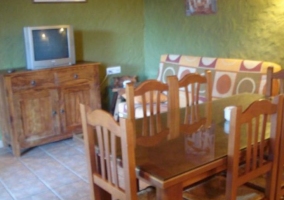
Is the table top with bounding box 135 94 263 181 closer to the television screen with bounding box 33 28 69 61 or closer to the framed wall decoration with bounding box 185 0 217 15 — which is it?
the framed wall decoration with bounding box 185 0 217 15

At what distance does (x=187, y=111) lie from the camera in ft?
7.78

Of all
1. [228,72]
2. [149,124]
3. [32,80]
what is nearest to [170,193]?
[149,124]

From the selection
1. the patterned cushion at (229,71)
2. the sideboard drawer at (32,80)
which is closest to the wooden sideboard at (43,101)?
the sideboard drawer at (32,80)

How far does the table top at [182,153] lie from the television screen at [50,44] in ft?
7.76

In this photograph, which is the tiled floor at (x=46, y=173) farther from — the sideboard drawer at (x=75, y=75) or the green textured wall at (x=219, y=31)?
the green textured wall at (x=219, y=31)

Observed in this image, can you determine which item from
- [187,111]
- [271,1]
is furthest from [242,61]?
[187,111]

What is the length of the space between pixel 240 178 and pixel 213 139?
27cm

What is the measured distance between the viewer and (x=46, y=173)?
319cm

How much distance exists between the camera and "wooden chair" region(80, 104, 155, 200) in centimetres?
144

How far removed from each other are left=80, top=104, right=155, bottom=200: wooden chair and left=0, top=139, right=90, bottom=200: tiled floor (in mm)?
1009

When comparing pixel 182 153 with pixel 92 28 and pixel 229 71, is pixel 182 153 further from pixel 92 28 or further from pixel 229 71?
pixel 92 28

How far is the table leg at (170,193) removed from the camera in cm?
145

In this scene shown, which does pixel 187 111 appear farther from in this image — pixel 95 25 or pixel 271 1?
pixel 95 25

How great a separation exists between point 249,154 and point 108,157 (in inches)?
27.4
